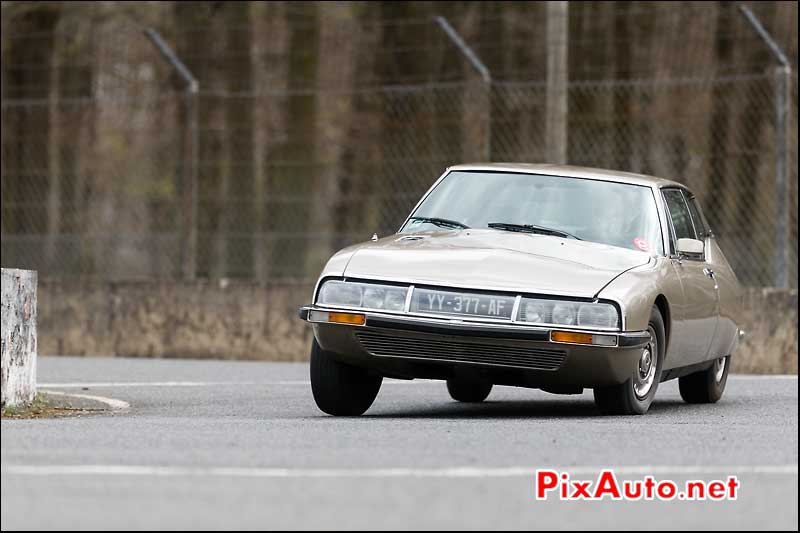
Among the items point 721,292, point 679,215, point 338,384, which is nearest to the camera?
point 338,384

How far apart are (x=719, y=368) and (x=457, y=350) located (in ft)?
10.2

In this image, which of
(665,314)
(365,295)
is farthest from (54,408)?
(665,314)

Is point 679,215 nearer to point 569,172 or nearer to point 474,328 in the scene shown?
point 569,172

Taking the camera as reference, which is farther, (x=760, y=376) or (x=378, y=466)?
(x=760, y=376)

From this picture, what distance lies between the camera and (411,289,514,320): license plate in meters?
9.09

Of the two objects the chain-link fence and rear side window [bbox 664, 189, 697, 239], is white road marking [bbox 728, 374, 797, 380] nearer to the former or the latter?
the chain-link fence

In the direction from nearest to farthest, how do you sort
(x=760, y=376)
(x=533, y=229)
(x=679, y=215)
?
(x=533, y=229) < (x=679, y=215) < (x=760, y=376)

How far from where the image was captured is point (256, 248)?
20.3 metres

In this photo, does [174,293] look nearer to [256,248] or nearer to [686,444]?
[256,248]

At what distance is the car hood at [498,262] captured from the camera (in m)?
9.17

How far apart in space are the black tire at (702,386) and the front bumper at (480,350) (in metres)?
2.19

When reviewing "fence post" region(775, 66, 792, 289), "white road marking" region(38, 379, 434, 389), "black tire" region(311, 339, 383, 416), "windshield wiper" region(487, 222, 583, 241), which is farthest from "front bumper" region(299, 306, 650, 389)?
"fence post" region(775, 66, 792, 289)

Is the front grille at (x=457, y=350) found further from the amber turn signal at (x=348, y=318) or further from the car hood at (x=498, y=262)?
the car hood at (x=498, y=262)

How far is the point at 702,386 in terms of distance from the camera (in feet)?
37.8
